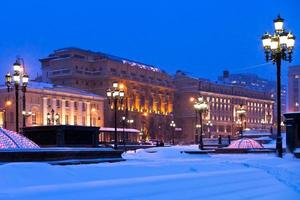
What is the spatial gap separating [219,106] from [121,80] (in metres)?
42.9

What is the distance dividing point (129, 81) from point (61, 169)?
11879 centimetres

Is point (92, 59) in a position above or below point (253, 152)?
above

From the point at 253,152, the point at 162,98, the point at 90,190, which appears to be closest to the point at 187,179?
the point at 90,190

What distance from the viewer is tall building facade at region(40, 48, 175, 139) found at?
12169 cm

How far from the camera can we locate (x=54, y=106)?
104562 mm

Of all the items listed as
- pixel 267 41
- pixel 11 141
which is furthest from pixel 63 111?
pixel 11 141

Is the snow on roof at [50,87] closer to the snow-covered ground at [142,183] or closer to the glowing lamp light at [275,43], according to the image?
the glowing lamp light at [275,43]

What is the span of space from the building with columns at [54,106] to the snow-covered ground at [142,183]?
251ft

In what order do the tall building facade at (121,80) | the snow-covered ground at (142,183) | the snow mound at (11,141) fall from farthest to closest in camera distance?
the tall building facade at (121,80) < the snow mound at (11,141) < the snow-covered ground at (142,183)

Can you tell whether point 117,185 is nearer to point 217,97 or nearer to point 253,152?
point 253,152

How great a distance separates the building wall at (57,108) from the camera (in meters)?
95.9

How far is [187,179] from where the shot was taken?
12227 millimetres

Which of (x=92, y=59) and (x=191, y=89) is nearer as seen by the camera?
(x=92, y=59)

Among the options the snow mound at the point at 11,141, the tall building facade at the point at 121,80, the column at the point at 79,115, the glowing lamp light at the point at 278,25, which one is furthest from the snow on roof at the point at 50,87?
the snow mound at the point at 11,141
